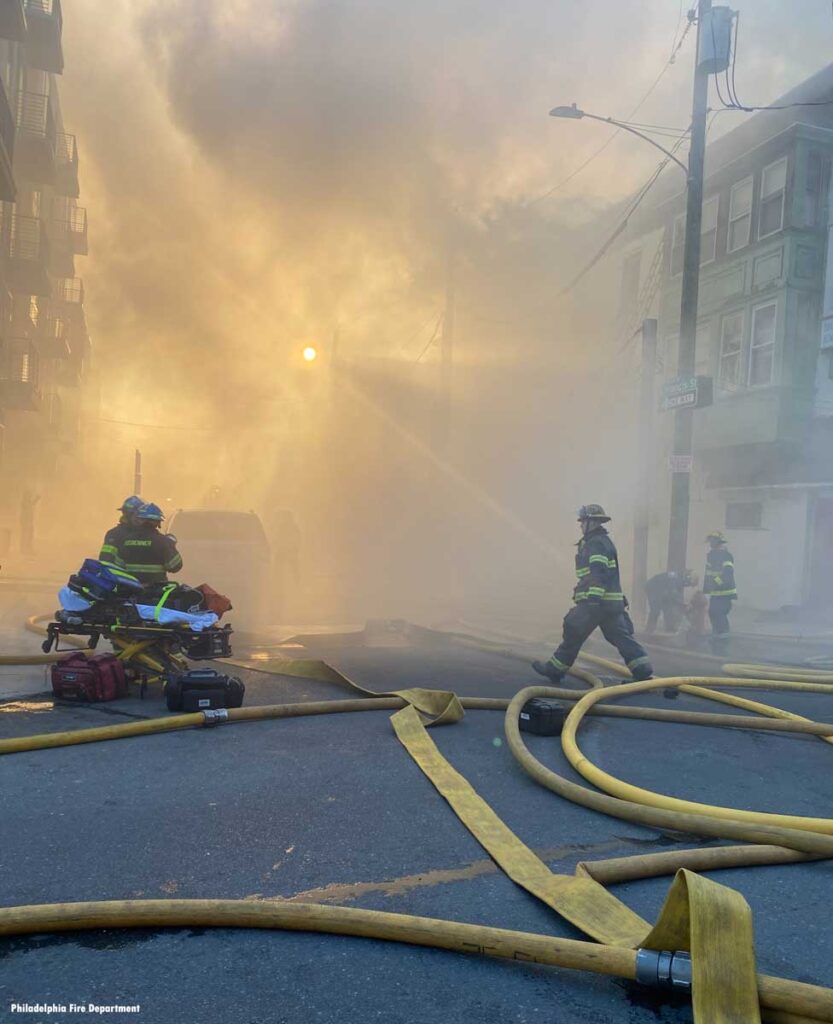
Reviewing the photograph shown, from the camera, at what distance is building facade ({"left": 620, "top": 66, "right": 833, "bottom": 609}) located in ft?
50.5

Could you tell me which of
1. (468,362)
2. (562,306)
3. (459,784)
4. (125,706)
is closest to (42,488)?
(468,362)

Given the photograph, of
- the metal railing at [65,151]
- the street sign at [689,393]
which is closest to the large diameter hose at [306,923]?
the street sign at [689,393]

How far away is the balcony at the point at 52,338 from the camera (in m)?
28.3

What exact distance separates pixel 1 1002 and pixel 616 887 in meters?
1.84

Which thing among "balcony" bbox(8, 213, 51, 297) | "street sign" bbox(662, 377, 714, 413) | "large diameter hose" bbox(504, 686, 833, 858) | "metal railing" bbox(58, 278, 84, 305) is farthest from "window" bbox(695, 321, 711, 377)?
"metal railing" bbox(58, 278, 84, 305)

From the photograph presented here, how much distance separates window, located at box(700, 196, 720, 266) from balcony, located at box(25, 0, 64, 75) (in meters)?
18.0

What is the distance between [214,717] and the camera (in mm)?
4723

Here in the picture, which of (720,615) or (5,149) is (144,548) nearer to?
(720,615)

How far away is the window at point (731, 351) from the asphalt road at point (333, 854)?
13622 millimetres

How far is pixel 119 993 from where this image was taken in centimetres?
204

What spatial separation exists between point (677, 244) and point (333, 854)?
19033mm

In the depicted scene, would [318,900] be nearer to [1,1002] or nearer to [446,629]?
[1,1002]

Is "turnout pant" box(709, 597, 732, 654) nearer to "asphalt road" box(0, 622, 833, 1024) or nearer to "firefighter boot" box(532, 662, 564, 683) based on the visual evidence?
"firefighter boot" box(532, 662, 564, 683)

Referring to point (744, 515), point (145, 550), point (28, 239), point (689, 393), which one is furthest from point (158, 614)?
point (28, 239)
